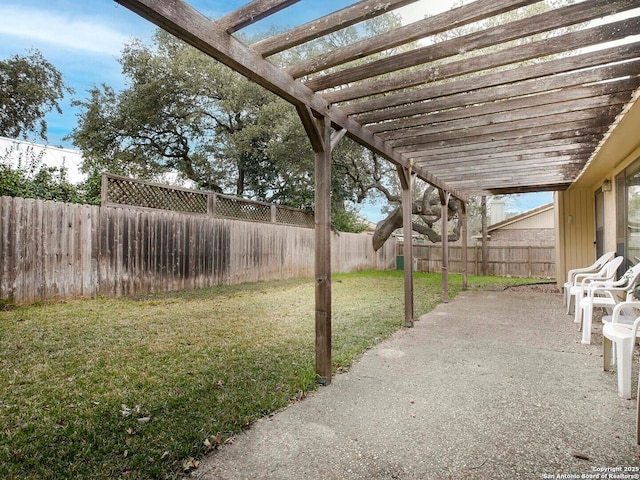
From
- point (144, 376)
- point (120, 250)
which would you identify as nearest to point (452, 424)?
point (144, 376)

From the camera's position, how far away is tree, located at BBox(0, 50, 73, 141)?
30.7 ft

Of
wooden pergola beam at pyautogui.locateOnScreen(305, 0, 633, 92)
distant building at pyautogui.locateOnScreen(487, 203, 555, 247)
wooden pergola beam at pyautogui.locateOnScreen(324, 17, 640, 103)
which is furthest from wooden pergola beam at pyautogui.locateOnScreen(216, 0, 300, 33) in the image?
distant building at pyautogui.locateOnScreen(487, 203, 555, 247)

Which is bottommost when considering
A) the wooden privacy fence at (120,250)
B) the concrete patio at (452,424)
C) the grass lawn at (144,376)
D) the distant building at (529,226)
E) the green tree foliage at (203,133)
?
the concrete patio at (452,424)

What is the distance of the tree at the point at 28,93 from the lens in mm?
9367

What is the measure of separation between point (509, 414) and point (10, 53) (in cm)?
1304

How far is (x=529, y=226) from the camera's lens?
17469mm

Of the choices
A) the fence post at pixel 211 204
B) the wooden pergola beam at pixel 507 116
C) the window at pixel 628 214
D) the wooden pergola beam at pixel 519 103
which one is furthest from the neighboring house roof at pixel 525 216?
the wooden pergola beam at pixel 519 103

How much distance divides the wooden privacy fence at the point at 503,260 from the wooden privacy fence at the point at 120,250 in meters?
6.68

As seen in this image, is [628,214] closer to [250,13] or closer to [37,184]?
[250,13]

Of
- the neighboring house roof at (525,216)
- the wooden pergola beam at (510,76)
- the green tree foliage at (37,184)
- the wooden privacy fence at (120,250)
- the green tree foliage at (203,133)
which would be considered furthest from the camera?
the neighboring house roof at (525,216)

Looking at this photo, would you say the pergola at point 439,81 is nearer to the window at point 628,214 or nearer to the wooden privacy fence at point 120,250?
the window at point 628,214

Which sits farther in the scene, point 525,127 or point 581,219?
point 581,219

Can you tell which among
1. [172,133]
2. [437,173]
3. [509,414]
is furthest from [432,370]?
[172,133]

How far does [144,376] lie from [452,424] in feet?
7.39
